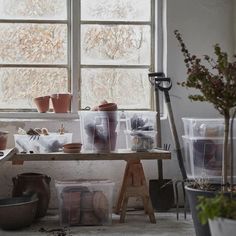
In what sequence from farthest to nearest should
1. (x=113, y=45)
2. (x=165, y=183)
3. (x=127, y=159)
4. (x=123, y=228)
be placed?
(x=113, y=45)
(x=165, y=183)
(x=127, y=159)
(x=123, y=228)

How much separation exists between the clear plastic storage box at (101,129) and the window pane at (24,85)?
28.0 inches

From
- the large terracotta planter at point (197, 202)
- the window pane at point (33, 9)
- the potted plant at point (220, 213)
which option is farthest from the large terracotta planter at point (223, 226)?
the window pane at point (33, 9)

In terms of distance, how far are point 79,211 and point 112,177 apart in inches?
26.8

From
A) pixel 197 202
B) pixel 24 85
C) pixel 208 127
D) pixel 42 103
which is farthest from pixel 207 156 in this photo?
pixel 24 85

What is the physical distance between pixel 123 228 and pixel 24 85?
1.56 m

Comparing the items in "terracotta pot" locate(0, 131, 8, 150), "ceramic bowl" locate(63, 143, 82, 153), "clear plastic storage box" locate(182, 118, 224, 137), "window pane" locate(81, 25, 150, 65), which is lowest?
"ceramic bowl" locate(63, 143, 82, 153)

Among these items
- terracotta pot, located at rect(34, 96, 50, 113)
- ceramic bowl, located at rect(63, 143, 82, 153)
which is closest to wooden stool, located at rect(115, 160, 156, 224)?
ceramic bowl, located at rect(63, 143, 82, 153)

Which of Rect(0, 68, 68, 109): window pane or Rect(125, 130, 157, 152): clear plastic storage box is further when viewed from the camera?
Rect(0, 68, 68, 109): window pane

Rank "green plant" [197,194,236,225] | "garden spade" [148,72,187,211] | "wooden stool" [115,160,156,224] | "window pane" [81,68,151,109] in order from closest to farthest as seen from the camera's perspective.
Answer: "green plant" [197,194,236,225] < "wooden stool" [115,160,156,224] < "garden spade" [148,72,187,211] < "window pane" [81,68,151,109]

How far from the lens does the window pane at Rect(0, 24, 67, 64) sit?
402cm

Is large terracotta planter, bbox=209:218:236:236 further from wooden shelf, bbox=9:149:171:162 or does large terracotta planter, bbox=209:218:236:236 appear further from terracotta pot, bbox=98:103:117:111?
terracotta pot, bbox=98:103:117:111

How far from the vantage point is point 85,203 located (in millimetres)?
3373

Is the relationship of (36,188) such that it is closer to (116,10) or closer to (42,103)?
(42,103)

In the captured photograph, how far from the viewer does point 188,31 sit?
4004 millimetres
